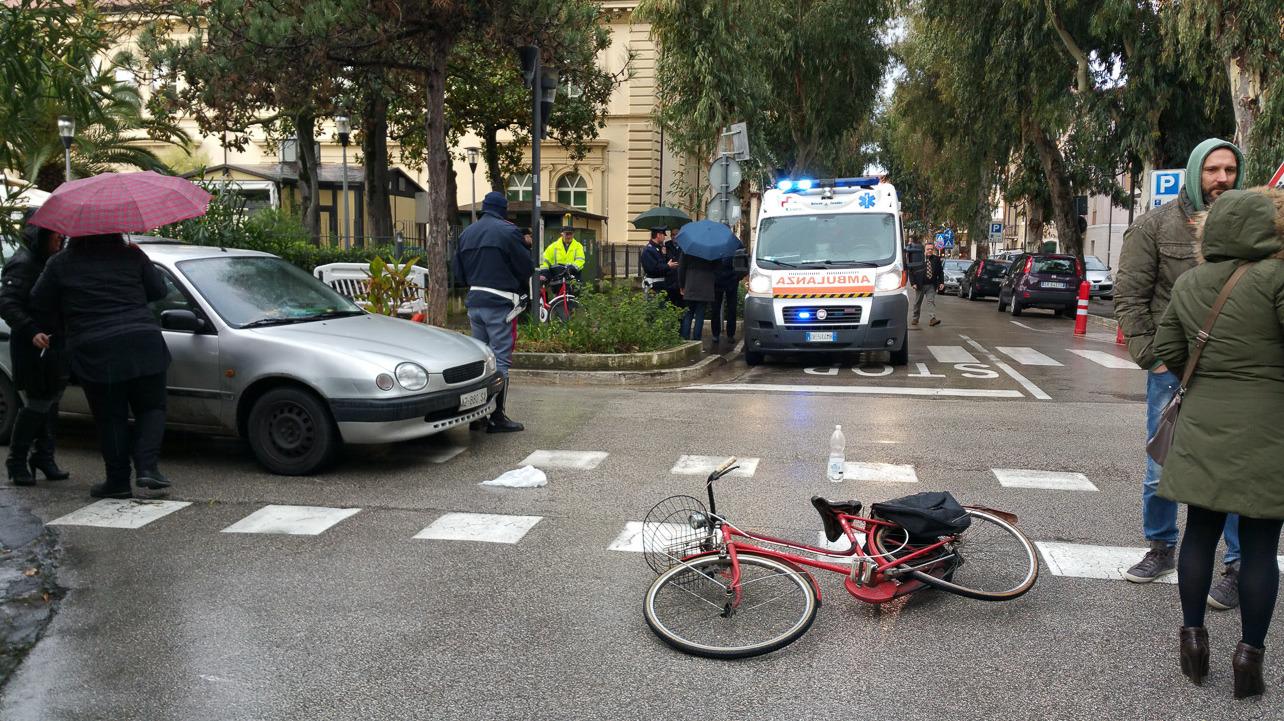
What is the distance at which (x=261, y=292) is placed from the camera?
817cm

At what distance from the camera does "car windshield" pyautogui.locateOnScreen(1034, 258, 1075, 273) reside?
88.9 ft

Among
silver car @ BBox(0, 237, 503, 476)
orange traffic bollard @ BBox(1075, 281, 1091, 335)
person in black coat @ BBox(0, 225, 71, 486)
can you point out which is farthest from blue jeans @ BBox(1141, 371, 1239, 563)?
orange traffic bollard @ BBox(1075, 281, 1091, 335)

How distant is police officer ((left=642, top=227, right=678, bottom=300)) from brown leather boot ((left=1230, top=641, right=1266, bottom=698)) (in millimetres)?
13605

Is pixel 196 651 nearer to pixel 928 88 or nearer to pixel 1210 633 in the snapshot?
pixel 1210 633

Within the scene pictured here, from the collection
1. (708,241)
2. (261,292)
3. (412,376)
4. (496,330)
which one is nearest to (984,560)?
(412,376)

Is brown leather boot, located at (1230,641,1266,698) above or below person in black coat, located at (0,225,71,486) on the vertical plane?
below

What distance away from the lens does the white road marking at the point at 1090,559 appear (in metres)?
5.37

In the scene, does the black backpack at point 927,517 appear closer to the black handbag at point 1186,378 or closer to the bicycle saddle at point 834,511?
the bicycle saddle at point 834,511

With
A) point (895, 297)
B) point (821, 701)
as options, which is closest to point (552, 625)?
point (821, 701)

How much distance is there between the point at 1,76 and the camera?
596 cm

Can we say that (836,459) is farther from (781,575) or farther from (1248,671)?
(1248,671)

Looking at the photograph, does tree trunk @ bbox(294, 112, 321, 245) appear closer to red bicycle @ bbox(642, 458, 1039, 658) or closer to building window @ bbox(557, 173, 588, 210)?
building window @ bbox(557, 173, 588, 210)

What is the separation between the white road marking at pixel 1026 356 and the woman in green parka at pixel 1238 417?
457 inches

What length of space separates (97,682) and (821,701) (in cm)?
265
